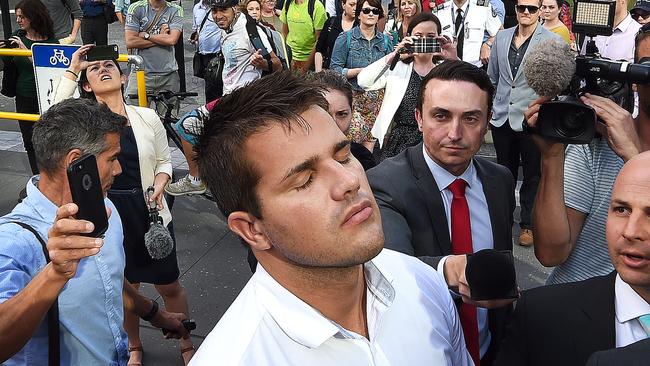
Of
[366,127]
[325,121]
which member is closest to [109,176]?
[325,121]

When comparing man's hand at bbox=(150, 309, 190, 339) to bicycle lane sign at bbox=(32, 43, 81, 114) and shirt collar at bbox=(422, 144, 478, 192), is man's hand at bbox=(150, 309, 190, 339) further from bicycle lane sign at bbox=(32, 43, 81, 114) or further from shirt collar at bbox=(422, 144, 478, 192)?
bicycle lane sign at bbox=(32, 43, 81, 114)

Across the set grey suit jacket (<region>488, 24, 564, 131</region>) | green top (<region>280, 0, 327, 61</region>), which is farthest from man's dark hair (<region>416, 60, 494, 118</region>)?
green top (<region>280, 0, 327, 61</region>)

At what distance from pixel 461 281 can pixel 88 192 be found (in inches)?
45.4

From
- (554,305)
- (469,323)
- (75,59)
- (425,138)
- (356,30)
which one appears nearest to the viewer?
(554,305)

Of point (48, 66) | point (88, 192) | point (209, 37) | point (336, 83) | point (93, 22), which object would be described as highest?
point (88, 192)

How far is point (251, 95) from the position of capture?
1.73 meters

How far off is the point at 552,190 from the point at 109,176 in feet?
6.11

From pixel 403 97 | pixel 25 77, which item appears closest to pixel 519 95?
pixel 403 97

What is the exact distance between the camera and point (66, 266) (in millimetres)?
2037

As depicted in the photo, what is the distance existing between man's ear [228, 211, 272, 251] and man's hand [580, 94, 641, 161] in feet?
4.87

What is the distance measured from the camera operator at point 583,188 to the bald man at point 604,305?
41 cm

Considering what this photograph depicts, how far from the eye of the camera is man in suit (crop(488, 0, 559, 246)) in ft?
19.3

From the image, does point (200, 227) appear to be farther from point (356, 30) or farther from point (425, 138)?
point (425, 138)

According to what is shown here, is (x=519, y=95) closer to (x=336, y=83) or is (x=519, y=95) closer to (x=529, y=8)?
(x=529, y=8)
